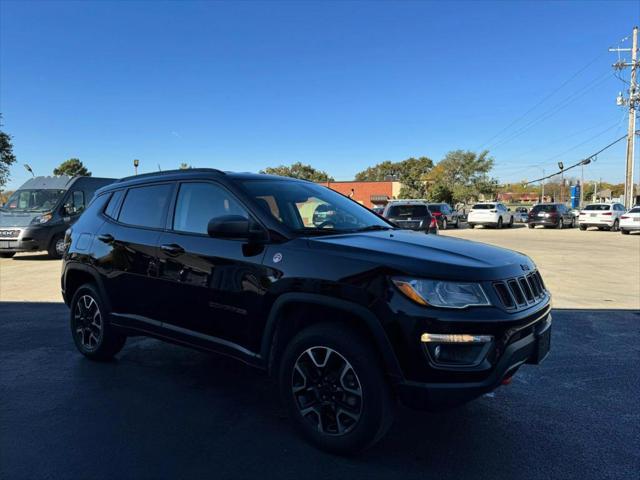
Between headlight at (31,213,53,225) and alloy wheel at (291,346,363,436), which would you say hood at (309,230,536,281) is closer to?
alloy wheel at (291,346,363,436)

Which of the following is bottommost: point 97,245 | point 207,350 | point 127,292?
point 207,350

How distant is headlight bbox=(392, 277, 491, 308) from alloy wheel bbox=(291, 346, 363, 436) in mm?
583

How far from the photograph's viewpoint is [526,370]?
4.54m

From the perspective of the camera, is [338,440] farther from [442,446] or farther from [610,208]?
[610,208]

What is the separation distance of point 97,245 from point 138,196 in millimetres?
672

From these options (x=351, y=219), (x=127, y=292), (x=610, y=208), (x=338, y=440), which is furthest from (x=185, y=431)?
(x=610, y=208)

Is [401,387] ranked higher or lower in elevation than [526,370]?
higher

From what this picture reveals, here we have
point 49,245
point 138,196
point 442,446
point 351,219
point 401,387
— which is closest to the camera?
point 401,387

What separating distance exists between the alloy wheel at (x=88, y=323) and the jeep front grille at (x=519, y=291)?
372 centimetres

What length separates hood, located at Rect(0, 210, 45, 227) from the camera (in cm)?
1362

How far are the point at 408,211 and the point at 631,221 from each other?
15459 mm

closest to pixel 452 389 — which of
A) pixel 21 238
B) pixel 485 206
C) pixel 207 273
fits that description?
pixel 207 273

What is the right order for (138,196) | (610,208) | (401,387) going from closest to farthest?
(401,387) → (138,196) → (610,208)

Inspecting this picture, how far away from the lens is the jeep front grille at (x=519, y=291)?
2783mm
